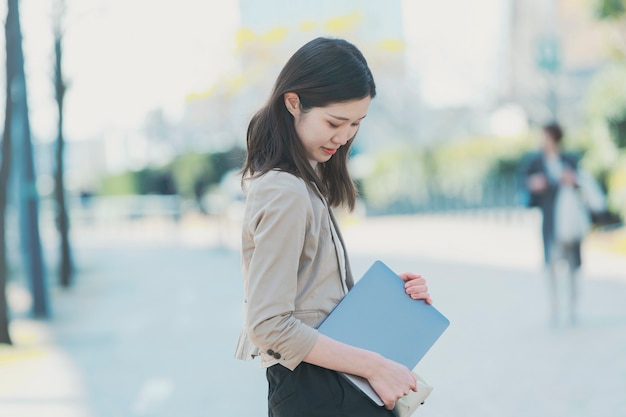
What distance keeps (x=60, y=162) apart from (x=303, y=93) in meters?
12.5

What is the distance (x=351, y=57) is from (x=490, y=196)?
20631mm

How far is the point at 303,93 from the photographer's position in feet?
7.04

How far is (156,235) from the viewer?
23.9 meters

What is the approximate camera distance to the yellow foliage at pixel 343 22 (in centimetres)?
3062

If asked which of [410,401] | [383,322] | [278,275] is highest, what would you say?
[278,275]

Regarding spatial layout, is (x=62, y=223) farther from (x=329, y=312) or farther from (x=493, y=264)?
(x=329, y=312)

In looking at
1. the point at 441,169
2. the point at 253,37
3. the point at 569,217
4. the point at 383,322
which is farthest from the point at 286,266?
the point at 253,37

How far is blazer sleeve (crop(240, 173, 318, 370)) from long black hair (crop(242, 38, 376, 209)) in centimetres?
13

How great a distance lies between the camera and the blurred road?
590 centimetres

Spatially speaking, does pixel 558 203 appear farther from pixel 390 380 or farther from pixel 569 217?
pixel 390 380

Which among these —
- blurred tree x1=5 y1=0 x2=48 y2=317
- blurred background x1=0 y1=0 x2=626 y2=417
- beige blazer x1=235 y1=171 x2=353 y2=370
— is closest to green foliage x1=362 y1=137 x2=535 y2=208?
blurred background x1=0 y1=0 x2=626 y2=417

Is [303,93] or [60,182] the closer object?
[303,93]

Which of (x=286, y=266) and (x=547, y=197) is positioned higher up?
(x=286, y=266)

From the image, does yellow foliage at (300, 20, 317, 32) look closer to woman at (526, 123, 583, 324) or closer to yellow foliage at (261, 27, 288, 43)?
yellow foliage at (261, 27, 288, 43)
